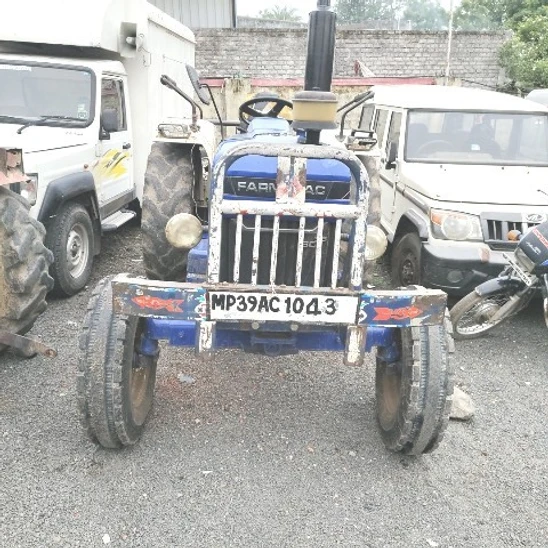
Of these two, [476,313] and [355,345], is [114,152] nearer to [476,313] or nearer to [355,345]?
[476,313]

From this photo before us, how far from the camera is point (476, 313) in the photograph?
473cm

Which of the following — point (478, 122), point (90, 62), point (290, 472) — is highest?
point (90, 62)

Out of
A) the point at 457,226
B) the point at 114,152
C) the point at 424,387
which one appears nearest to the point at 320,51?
the point at 424,387

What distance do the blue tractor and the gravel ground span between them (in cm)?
23

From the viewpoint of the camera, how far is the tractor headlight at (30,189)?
170 inches

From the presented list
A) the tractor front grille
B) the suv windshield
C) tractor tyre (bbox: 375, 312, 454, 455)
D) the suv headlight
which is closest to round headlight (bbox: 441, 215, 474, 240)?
the suv headlight

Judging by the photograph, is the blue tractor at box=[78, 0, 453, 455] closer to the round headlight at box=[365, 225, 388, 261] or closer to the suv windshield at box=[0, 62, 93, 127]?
the round headlight at box=[365, 225, 388, 261]

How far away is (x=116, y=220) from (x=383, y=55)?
488 inches

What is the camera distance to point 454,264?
4703 mm

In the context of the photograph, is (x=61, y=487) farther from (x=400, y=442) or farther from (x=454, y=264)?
(x=454, y=264)

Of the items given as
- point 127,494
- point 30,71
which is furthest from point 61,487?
point 30,71

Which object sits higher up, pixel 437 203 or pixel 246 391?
pixel 437 203

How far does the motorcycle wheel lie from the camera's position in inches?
178

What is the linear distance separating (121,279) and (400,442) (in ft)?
5.50
